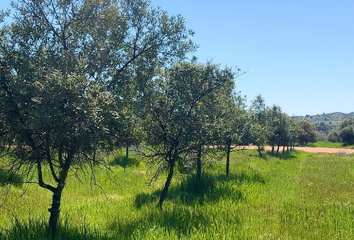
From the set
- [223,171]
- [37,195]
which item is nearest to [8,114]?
[37,195]

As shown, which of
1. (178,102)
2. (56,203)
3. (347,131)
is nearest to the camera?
(56,203)

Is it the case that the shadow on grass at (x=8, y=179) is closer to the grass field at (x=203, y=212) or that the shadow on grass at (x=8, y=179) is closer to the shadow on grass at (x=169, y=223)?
the grass field at (x=203, y=212)

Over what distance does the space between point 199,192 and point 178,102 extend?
4979 mm

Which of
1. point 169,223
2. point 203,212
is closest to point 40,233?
point 169,223

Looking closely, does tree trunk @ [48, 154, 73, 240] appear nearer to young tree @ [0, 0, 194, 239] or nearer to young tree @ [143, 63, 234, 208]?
young tree @ [0, 0, 194, 239]

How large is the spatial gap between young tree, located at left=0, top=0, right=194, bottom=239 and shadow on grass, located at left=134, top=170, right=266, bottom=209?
533 centimetres

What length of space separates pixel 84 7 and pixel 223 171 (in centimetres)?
1467

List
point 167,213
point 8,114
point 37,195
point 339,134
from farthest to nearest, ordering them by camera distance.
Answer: point 339,134 → point 37,195 → point 167,213 → point 8,114

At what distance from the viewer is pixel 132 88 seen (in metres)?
8.45

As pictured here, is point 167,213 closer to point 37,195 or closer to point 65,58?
point 65,58

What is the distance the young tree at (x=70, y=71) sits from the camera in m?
5.80

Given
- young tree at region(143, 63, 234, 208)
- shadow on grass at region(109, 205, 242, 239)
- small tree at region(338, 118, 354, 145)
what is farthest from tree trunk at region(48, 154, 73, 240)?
small tree at region(338, 118, 354, 145)

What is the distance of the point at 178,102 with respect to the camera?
1091 centimetres

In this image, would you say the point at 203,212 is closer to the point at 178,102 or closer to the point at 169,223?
the point at 169,223
